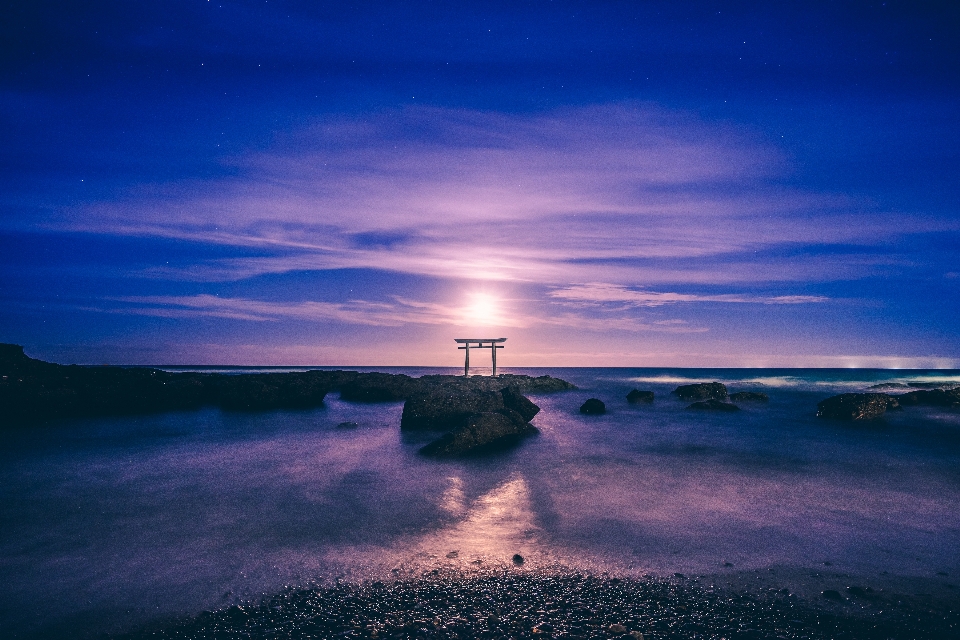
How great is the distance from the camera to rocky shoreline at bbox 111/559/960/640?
4336 millimetres

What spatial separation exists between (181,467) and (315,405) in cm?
1663

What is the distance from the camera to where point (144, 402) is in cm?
2450

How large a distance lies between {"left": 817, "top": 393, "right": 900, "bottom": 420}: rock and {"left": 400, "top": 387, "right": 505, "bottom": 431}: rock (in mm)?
18427

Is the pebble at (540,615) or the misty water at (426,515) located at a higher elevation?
the pebble at (540,615)

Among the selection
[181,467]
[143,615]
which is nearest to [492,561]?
[143,615]

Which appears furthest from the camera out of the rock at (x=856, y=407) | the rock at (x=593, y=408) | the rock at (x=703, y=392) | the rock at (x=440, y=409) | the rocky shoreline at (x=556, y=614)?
the rock at (x=703, y=392)

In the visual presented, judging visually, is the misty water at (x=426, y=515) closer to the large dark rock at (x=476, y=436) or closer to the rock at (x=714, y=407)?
the large dark rock at (x=476, y=436)

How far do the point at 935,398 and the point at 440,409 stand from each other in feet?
110

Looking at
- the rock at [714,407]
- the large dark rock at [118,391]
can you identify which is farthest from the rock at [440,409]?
the rock at [714,407]

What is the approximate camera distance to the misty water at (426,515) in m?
5.68

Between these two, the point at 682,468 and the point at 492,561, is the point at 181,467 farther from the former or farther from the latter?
the point at 682,468

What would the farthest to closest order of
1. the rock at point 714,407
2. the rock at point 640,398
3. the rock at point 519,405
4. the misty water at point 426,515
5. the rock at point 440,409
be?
the rock at point 640,398 < the rock at point 714,407 < the rock at point 519,405 < the rock at point 440,409 < the misty water at point 426,515

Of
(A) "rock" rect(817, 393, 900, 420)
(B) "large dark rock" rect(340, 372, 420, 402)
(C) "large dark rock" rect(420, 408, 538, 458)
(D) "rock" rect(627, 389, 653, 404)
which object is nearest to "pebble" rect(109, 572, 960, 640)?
(C) "large dark rock" rect(420, 408, 538, 458)

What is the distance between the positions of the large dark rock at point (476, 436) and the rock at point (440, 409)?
7.28ft
